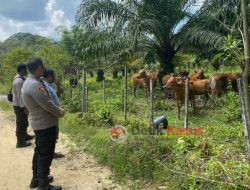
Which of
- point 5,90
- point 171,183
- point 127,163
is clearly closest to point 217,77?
point 127,163

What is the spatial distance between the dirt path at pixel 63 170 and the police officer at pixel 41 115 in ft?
2.15

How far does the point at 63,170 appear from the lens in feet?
20.0

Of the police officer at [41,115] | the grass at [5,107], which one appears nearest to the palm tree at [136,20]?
the grass at [5,107]

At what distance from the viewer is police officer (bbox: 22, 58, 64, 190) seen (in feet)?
15.2

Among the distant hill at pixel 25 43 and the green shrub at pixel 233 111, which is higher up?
the distant hill at pixel 25 43

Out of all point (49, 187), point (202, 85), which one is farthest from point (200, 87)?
point (49, 187)

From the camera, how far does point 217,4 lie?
12.7 metres

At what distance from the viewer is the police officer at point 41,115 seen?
4.62 meters

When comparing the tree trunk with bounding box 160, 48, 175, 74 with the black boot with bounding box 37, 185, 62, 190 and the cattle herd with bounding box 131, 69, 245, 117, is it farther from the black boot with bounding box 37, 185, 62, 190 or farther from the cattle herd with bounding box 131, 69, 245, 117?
the black boot with bounding box 37, 185, 62, 190

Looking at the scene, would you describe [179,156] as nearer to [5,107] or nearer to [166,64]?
[166,64]

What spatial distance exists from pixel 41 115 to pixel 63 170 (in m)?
1.72

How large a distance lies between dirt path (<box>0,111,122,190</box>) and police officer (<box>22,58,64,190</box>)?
66cm

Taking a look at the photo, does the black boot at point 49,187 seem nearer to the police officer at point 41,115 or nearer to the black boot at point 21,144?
the police officer at point 41,115

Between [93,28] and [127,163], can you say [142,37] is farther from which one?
[127,163]
